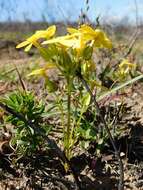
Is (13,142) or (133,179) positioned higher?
(13,142)

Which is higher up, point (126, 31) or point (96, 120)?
point (96, 120)

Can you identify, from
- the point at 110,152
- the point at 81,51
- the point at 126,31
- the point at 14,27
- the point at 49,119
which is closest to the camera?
the point at 81,51

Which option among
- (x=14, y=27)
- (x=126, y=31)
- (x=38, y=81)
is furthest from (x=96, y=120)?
(x=14, y=27)

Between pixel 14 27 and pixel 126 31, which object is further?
pixel 14 27

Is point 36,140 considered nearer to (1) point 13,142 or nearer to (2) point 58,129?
(1) point 13,142

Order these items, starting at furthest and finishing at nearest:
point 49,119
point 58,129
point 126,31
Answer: point 126,31 → point 49,119 → point 58,129

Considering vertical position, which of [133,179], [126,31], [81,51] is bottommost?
[126,31]

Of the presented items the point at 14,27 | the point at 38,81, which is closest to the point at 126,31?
the point at 14,27

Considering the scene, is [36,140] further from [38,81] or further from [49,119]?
[38,81]

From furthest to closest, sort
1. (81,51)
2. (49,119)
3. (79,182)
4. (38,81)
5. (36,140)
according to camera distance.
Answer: (38,81) < (49,119) < (36,140) < (79,182) < (81,51)
